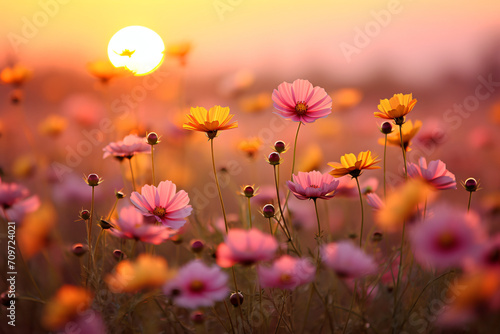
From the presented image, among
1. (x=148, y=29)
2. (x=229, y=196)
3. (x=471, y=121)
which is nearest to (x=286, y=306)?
(x=229, y=196)

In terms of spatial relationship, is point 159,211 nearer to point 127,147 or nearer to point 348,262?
point 127,147

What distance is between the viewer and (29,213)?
107 centimetres

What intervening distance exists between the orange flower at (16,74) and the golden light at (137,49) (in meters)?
0.32

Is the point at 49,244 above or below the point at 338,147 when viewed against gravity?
below

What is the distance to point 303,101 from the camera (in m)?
0.98

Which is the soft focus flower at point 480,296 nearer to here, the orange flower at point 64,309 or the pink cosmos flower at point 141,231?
the pink cosmos flower at point 141,231

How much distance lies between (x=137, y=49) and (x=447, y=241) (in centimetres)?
107

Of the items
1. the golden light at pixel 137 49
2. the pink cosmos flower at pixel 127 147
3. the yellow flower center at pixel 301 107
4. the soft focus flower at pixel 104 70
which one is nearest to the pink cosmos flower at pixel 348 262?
the yellow flower center at pixel 301 107

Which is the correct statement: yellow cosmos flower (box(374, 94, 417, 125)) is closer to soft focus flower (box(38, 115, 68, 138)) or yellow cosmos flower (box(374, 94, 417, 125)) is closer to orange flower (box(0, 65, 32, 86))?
orange flower (box(0, 65, 32, 86))

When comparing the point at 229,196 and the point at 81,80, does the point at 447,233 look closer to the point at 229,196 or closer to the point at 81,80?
the point at 229,196

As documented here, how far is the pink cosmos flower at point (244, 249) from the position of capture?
0.63m

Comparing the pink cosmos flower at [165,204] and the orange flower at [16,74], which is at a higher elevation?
the orange flower at [16,74]

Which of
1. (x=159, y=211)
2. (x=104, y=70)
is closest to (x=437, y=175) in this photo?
(x=159, y=211)

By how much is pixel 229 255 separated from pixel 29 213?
0.68 metres
